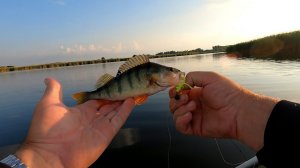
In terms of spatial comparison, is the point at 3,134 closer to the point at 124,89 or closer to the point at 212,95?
the point at 124,89

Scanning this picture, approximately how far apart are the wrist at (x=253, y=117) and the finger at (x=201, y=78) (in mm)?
471

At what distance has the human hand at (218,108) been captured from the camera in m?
3.59

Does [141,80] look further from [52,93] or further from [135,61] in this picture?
[52,93]

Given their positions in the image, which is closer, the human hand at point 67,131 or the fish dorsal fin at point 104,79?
the human hand at point 67,131

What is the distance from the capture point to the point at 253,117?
137 inches

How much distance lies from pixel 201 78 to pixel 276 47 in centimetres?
5129

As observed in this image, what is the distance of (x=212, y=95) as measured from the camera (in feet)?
13.4

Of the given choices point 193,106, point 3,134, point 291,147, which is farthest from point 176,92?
point 3,134

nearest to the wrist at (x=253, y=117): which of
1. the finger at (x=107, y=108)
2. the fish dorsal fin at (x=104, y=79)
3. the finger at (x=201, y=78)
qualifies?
the finger at (x=201, y=78)

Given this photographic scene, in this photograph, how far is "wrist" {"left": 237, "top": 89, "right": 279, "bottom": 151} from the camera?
130 inches

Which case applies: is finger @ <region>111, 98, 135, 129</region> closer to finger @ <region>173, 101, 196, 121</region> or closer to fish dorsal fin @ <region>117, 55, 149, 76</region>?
fish dorsal fin @ <region>117, 55, 149, 76</region>

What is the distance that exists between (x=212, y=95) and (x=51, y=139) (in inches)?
89.7

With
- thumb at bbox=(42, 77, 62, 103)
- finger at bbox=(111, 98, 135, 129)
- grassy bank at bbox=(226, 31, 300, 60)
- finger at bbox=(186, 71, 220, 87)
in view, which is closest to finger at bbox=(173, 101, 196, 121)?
finger at bbox=(186, 71, 220, 87)

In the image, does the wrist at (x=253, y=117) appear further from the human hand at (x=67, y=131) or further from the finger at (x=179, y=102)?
the human hand at (x=67, y=131)
